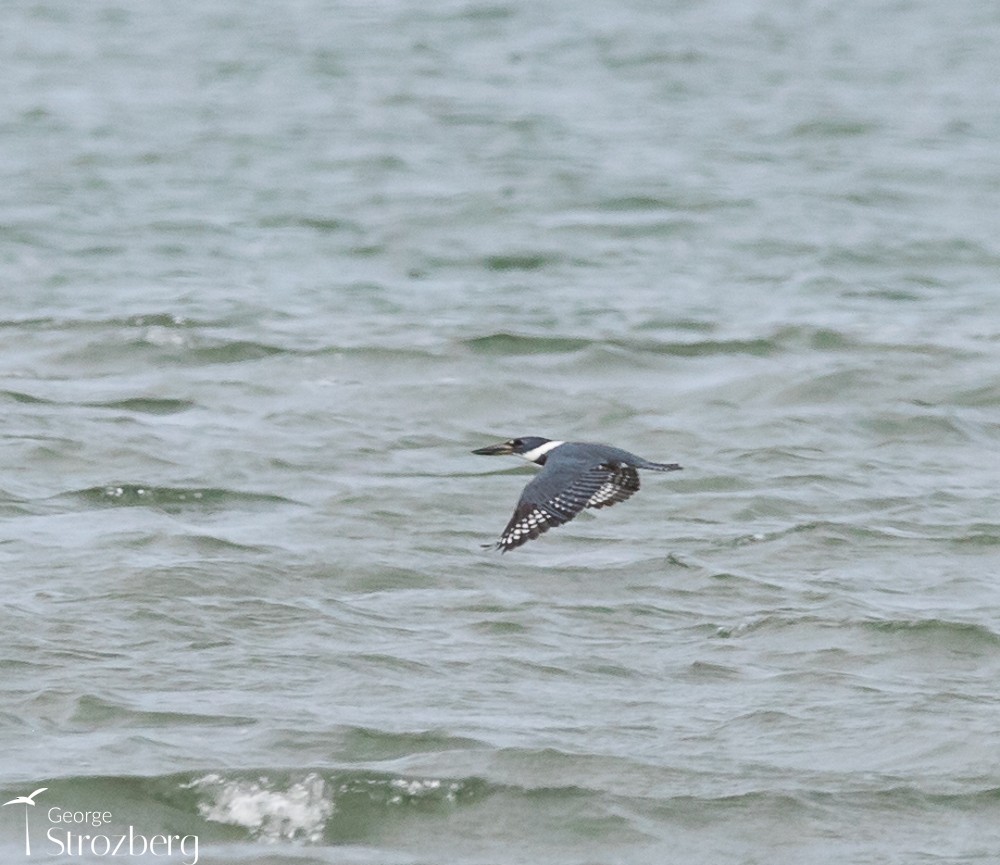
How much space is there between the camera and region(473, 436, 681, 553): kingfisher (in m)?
6.66

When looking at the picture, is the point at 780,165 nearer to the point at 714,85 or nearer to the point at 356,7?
the point at 714,85

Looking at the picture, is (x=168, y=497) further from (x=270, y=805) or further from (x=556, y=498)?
(x=270, y=805)

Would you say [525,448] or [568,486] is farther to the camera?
[525,448]

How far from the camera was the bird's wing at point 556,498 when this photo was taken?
6617 mm

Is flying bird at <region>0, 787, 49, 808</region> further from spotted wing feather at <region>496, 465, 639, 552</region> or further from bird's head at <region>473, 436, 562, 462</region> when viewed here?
bird's head at <region>473, 436, 562, 462</region>

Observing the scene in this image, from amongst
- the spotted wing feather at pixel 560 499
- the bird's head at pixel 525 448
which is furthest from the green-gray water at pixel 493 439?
the spotted wing feather at pixel 560 499

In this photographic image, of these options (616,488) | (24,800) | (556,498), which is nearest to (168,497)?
(616,488)

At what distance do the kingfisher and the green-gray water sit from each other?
0.54m

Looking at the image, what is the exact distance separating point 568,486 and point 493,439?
3.02 metres

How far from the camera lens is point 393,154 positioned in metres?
16.5

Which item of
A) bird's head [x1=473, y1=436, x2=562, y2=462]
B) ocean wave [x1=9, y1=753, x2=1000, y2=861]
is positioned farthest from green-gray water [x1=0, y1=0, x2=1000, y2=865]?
bird's head [x1=473, y1=436, x2=562, y2=462]

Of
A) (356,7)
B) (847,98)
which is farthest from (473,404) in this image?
(356,7)

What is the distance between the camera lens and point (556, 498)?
272 inches

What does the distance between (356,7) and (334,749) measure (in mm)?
16503
